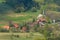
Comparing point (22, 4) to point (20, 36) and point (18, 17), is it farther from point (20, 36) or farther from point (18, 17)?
point (20, 36)

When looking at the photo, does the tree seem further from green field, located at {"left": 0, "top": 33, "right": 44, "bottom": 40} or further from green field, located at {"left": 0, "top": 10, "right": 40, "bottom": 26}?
green field, located at {"left": 0, "top": 33, "right": 44, "bottom": 40}

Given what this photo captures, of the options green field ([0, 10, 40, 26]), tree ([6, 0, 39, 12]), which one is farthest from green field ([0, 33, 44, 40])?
tree ([6, 0, 39, 12])

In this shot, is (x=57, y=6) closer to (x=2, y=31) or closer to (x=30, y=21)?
(x=30, y=21)

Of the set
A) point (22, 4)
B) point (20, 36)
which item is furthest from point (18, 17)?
point (20, 36)

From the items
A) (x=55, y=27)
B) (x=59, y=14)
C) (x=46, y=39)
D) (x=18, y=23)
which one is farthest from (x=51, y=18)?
(x=46, y=39)

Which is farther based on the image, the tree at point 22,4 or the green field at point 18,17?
the tree at point 22,4

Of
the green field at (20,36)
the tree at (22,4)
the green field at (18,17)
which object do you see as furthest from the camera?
the tree at (22,4)

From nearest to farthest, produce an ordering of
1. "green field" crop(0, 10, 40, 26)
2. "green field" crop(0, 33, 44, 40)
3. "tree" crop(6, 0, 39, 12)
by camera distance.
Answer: "green field" crop(0, 33, 44, 40), "green field" crop(0, 10, 40, 26), "tree" crop(6, 0, 39, 12)

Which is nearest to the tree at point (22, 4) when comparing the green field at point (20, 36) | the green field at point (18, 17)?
the green field at point (18, 17)

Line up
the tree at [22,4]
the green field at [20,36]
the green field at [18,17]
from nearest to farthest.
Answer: the green field at [20,36] → the green field at [18,17] → the tree at [22,4]

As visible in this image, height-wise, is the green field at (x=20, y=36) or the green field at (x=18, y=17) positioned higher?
the green field at (x=18, y=17)

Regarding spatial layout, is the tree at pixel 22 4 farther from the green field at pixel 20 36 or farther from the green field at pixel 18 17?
the green field at pixel 20 36
